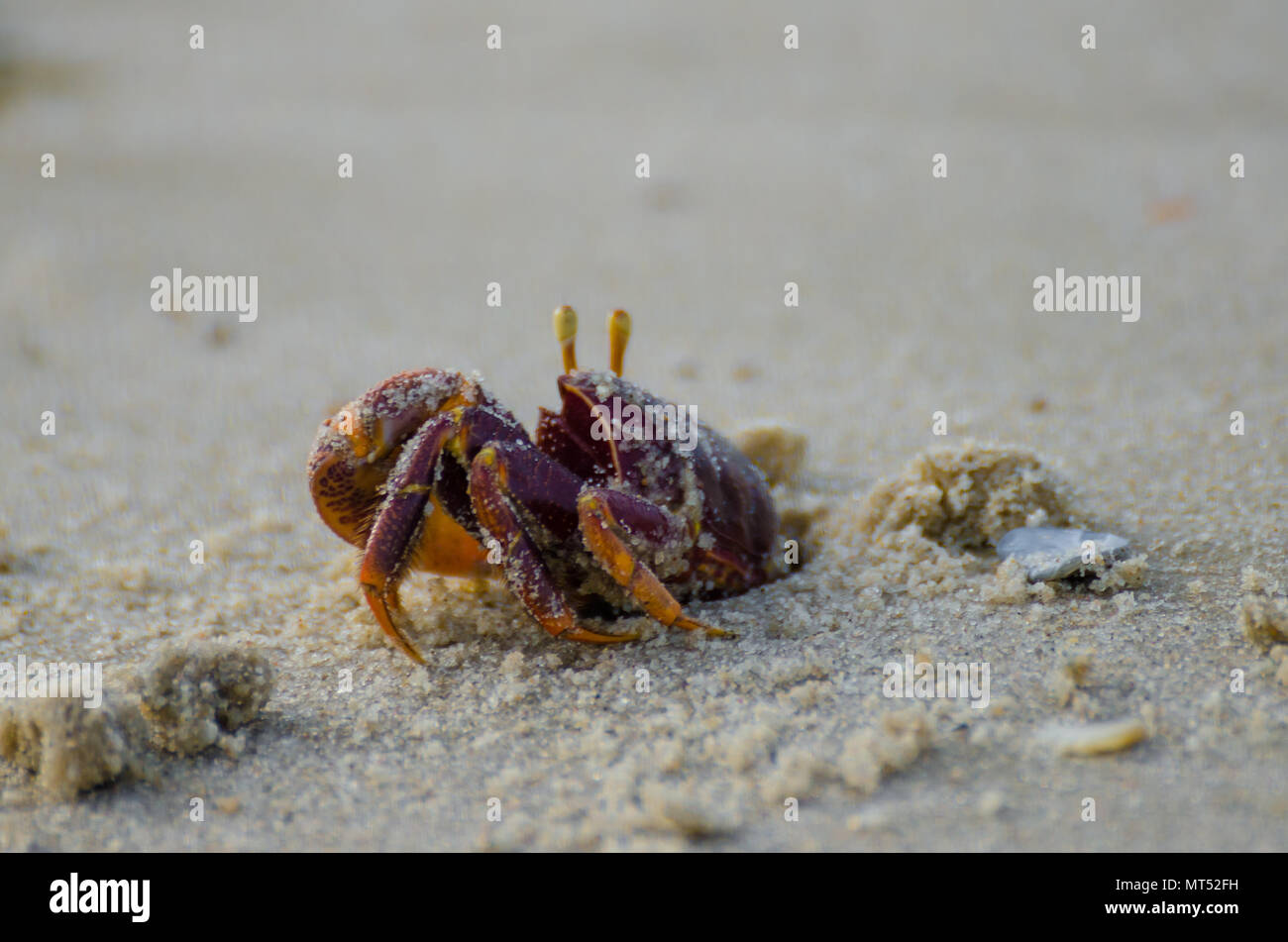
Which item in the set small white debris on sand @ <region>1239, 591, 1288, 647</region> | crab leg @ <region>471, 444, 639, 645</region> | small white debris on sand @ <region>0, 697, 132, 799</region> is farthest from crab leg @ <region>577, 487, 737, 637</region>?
small white debris on sand @ <region>1239, 591, 1288, 647</region>

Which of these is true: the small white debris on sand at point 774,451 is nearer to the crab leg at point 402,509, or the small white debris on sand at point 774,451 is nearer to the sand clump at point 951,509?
the sand clump at point 951,509

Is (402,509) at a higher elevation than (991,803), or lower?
higher

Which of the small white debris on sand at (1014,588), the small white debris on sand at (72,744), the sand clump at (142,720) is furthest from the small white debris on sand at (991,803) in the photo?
the small white debris on sand at (72,744)

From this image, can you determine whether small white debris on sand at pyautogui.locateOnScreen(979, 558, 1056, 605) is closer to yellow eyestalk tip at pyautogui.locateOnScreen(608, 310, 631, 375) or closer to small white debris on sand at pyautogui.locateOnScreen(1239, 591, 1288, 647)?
small white debris on sand at pyautogui.locateOnScreen(1239, 591, 1288, 647)

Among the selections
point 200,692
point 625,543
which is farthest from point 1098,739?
point 200,692

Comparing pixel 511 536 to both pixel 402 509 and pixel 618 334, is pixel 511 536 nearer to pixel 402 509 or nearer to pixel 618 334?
pixel 402 509
